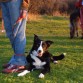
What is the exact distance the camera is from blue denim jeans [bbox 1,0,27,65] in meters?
5.96

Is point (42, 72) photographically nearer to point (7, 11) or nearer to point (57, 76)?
point (57, 76)

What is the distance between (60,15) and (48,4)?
1409mm

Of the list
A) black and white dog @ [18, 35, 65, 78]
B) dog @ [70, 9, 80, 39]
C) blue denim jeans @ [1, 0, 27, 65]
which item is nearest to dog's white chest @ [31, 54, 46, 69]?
black and white dog @ [18, 35, 65, 78]

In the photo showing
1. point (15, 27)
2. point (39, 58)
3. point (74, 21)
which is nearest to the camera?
point (15, 27)

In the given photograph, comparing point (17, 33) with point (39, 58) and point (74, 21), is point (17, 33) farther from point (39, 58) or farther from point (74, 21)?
point (74, 21)

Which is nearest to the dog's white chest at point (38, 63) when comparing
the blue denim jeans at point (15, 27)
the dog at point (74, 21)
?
the blue denim jeans at point (15, 27)

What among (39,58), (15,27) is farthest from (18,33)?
(39,58)

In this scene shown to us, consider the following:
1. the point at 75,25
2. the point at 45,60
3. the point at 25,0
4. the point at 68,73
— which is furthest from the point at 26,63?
the point at 75,25

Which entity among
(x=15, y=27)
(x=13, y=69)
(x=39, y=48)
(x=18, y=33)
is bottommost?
(x=13, y=69)

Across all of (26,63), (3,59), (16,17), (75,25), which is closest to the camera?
(16,17)

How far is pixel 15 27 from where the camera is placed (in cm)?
607

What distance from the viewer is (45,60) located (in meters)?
6.35

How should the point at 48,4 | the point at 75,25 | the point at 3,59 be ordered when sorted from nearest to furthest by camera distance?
the point at 3,59, the point at 75,25, the point at 48,4

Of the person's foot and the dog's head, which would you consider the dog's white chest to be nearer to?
the dog's head
